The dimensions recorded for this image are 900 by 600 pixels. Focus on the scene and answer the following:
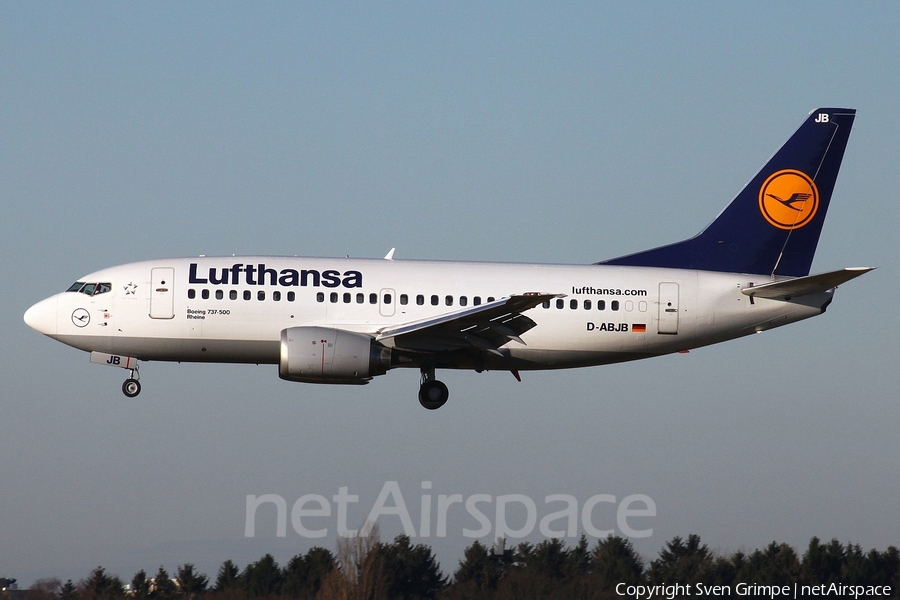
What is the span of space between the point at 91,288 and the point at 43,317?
1.52m

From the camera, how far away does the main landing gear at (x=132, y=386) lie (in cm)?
3434

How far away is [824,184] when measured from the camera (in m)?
37.8

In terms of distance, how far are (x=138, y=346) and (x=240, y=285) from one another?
10.4 feet

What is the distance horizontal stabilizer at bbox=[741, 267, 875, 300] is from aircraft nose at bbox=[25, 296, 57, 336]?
1911 cm

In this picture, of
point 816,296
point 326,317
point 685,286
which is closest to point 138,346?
point 326,317

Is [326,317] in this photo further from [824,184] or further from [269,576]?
[269,576]

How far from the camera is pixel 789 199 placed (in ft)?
123

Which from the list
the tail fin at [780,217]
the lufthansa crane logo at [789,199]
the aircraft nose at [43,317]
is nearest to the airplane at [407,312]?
Result: the aircraft nose at [43,317]

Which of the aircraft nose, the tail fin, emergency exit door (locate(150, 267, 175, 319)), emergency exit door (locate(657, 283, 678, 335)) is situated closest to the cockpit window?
the aircraft nose

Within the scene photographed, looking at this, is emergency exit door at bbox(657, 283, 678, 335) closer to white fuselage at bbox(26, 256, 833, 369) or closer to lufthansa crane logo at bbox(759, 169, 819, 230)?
white fuselage at bbox(26, 256, 833, 369)

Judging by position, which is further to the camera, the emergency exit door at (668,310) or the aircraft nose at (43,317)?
the emergency exit door at (668,310)

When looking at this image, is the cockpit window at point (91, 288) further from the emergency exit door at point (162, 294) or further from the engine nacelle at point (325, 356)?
the engine nacelle at point (325, 356)

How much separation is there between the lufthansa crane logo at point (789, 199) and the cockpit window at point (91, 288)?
19.2 metres

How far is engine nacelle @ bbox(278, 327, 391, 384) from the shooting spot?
31812 millimetres
